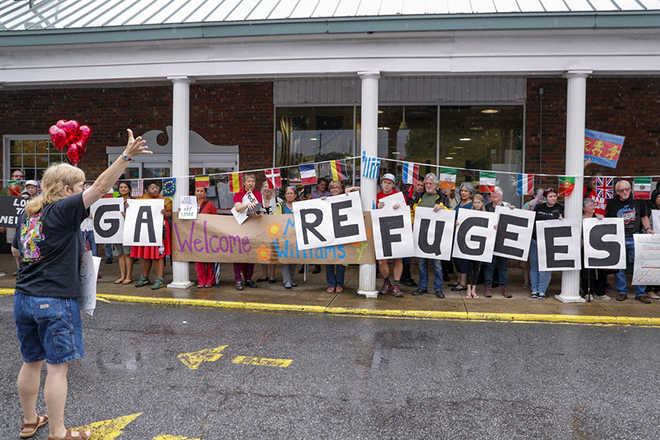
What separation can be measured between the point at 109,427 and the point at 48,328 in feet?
2.77

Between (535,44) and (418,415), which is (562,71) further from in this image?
(418,415)

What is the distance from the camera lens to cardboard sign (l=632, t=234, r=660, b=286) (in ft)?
24.9

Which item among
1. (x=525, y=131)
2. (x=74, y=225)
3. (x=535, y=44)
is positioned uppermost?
(x=535, y=44)

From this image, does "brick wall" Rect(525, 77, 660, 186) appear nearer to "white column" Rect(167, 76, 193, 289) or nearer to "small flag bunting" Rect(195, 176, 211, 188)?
"small flag bunting" Rect(195, 176, 211, 188)

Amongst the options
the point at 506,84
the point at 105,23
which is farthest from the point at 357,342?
the point at 506,84

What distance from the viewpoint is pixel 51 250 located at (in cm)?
325

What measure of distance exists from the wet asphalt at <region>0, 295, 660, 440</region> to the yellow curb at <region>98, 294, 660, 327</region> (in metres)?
0.29

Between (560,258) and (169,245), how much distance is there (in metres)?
6.10

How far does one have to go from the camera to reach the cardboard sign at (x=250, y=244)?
26.2ft

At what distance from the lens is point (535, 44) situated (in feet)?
24.8

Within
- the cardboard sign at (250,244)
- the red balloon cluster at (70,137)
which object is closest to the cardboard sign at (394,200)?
the cardboard sign at (250,244)

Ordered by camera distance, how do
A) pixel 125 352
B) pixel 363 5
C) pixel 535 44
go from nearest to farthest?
pixel 125 352
pixel 535 44
pixel 363 5

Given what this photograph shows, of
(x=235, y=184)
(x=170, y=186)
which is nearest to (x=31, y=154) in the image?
(x=170, y=186)

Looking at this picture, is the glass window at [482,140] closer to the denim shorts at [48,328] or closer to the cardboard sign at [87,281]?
the cardboard sign at [87,281]
